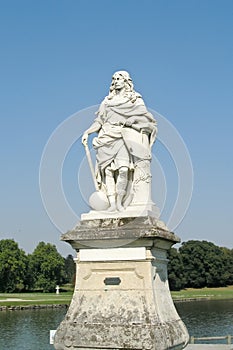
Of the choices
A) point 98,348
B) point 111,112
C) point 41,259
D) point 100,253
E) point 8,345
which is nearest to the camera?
point 98,348

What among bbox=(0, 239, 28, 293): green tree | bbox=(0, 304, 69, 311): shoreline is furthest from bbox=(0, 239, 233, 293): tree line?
bbox=(0, 304, 69, 311): shoreline

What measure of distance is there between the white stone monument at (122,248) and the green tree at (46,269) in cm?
7353

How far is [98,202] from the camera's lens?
8.39m

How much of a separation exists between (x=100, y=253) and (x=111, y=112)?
2307mm

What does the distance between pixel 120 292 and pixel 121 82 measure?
3.41m

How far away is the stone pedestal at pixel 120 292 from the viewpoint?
7.54 metres

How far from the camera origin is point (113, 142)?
8.55 metres

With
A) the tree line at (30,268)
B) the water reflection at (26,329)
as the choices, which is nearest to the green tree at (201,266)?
the tree line at (30,268)

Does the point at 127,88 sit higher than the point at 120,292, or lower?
higher

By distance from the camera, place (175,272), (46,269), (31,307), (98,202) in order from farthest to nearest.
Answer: (175,272) < (46,269) < (31,307) < (98,202)

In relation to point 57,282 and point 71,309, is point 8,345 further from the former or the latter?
point 57,282

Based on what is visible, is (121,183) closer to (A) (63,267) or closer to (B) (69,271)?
(A) (63,267)

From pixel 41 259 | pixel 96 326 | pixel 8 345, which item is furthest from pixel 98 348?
pixel 41 259

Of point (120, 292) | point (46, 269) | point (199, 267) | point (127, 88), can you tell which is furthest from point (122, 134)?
point (199, 267)
